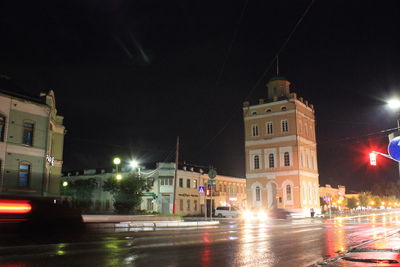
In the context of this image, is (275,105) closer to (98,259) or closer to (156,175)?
(156,175)

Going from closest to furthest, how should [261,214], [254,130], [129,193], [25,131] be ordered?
[25,131] → [129,193] → [261,214] → [254,130]

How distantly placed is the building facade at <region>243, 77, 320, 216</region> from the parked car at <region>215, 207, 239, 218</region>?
296cm

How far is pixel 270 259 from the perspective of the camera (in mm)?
A: 10289

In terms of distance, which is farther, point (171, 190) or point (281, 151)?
point (171, 190)

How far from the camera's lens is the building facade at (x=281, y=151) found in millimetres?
54562

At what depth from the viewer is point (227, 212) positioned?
56812 millimetres

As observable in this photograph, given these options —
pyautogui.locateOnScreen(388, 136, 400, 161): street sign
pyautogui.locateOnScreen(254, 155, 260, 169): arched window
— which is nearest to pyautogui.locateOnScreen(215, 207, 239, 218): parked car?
pyautogui.locateOnScreen(254, 155, 260, 169): arched window

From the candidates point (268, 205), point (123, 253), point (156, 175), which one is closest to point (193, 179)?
point (156, 175)

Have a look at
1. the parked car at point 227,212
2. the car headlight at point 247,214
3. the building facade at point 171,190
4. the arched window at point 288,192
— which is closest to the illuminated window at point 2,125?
the building facade at point 171,190

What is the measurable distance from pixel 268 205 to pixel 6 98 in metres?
39.4

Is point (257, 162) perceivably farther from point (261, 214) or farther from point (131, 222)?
point (131, 222)

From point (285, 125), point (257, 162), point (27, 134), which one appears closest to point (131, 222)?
point (27, 134)

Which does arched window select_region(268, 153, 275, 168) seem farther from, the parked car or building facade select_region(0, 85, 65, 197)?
building facade select_region(0, 85, 65, 197)

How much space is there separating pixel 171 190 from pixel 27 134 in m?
33.4
